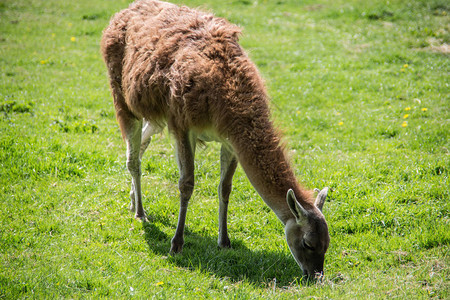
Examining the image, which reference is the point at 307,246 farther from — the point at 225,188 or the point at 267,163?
the point at 225,188

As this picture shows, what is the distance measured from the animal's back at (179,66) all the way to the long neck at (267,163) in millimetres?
340

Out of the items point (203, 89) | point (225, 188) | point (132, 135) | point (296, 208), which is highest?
point (203, 89)

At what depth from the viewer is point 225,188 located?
589 cm

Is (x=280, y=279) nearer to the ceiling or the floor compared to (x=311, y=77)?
nearer to the floor

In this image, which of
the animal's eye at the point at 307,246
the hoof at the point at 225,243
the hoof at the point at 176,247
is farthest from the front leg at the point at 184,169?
the animal's eye at the point at 307,246

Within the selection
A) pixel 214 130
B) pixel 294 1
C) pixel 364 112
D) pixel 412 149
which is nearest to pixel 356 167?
pixel 412 149

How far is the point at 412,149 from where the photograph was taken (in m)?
7.62

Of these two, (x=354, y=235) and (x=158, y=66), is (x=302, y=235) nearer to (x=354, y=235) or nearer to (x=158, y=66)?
(x=354, y=235)

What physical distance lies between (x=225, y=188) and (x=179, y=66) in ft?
5.36

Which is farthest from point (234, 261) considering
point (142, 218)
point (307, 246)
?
point (142, 218)

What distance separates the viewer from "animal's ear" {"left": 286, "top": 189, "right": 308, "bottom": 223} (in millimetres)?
4637

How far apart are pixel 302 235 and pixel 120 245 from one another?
2.12 metres

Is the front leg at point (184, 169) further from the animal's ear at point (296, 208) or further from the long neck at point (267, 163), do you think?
the animal's ear at point (296, 208)

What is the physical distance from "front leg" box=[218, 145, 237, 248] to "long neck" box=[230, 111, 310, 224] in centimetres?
74
